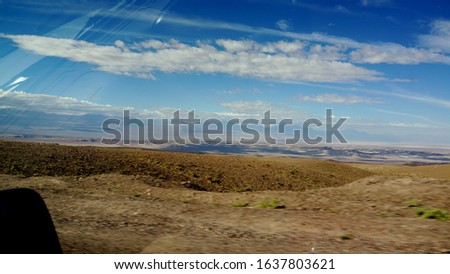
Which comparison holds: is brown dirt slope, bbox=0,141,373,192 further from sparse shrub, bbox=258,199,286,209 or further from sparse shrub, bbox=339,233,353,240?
sparse shrub, bbox=339,233,353,240

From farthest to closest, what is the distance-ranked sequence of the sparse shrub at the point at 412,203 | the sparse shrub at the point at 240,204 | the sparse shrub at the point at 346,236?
the sparse shrub at the point at 240,204 → the sparse shrub at the point at 412,203 → the sparse shrub at the point at 346,236

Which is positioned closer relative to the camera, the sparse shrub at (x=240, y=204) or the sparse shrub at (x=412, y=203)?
the sparse shrub at (x=412, y=203)

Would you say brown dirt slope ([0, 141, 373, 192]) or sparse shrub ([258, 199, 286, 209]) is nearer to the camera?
sparse shrub ([258, 199, 286, 209])

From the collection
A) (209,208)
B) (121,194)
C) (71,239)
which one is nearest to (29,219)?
(71,239)

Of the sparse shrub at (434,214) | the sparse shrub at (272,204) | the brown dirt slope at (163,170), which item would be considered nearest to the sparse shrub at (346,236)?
the sparse shrub at (434,214)

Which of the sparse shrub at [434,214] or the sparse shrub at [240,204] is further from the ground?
the sparse shrub at [434,214]

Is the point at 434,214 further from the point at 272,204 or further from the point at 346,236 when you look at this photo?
the point at 272,204

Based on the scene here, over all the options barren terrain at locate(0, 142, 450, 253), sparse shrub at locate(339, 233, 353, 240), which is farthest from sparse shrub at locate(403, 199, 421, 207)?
sparse shrub at locate(339, 233, 353, 240)

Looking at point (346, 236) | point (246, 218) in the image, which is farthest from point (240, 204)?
point (346, 236)

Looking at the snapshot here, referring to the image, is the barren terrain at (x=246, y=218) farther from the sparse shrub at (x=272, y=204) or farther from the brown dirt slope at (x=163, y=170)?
the brown dirt slope at (x=163, y=170)
